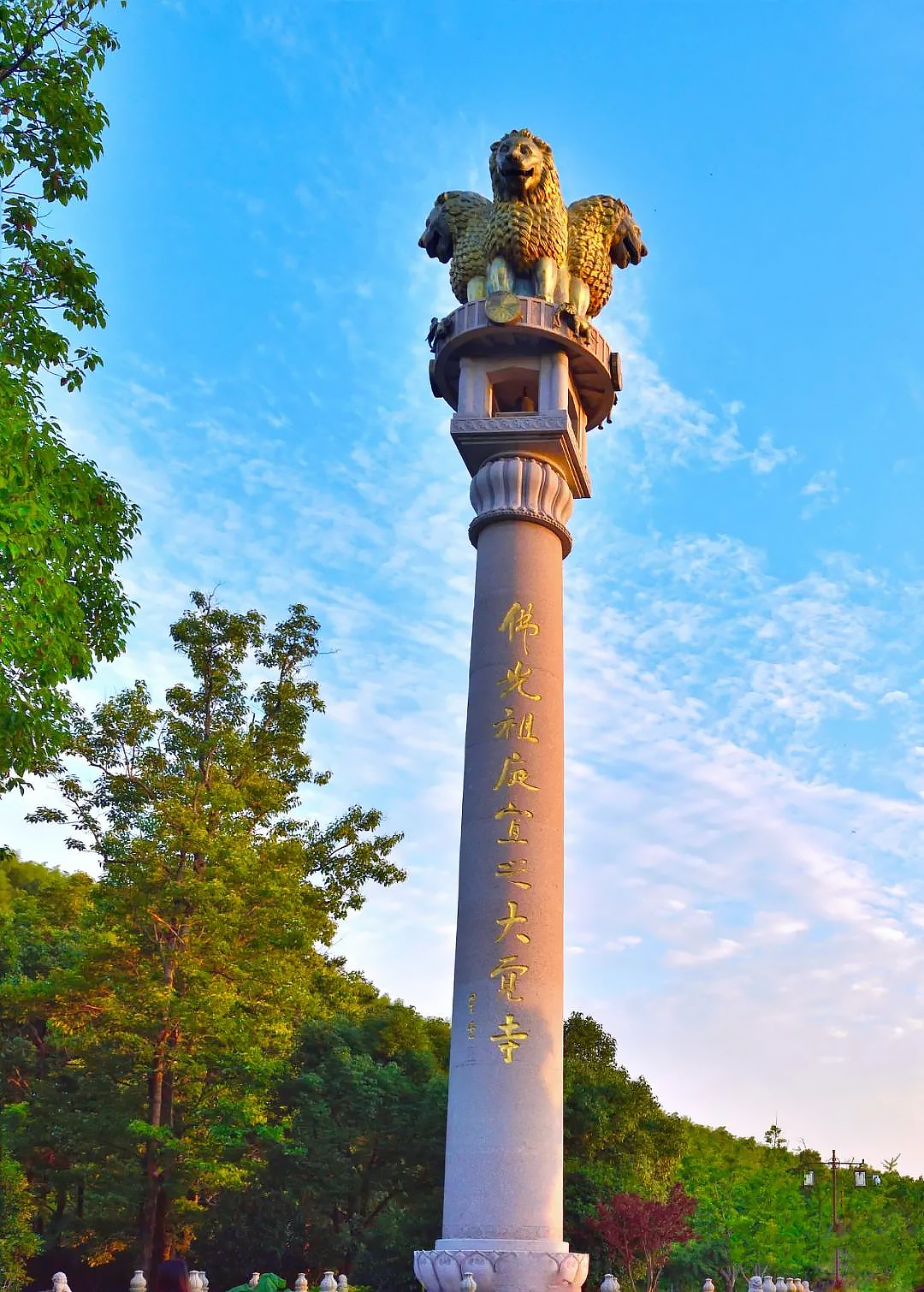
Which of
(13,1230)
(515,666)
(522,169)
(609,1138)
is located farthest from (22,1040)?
(522,169)

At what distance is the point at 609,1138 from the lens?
22.1m

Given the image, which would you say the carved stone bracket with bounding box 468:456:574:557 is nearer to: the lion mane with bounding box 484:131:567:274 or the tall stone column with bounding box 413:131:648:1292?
the tall stone column with bounding box 413:131:648:1292

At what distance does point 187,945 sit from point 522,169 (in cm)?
1287

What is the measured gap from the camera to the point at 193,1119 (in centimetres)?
2012

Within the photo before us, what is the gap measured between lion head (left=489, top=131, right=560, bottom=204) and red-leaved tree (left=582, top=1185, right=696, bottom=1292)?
16.2 meters

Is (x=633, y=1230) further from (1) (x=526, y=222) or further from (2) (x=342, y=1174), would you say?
(1) (x=526, y=222)

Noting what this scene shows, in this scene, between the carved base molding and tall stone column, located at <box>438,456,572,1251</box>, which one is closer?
the carved base molding

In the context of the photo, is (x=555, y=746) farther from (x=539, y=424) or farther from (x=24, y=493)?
(x=24, y=493)

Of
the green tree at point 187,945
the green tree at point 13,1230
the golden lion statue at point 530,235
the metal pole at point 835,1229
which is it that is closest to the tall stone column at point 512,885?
the golden lion statue at point 530,235

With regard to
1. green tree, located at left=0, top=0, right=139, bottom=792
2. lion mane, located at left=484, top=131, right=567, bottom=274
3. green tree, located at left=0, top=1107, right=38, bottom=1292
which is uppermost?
lion mane, located at left=484, top=131, right=567, bottom=274

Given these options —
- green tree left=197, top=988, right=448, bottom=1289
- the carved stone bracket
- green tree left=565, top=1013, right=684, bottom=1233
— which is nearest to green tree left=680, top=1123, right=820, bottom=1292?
green tree left=565, top=1013, right=684, bottom=1233

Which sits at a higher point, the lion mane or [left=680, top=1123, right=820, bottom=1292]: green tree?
the lion mane

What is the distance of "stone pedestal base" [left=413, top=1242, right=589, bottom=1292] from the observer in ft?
34.2

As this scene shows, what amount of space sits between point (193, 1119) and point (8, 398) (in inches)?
602
